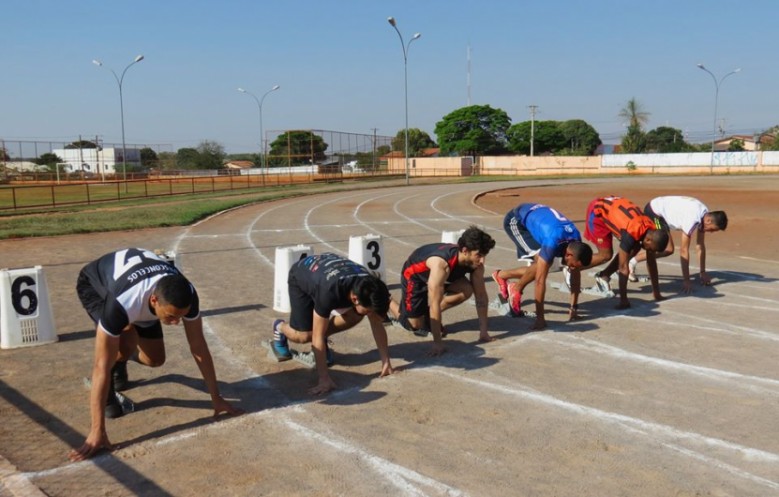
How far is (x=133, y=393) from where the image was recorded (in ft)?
18.4

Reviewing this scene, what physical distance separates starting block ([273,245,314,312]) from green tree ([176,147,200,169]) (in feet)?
245

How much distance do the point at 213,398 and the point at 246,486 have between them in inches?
42.7

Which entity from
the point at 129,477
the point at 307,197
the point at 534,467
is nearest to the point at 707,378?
the point at 534,467

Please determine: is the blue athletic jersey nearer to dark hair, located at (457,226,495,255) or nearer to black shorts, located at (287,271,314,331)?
dark hair, located at (457,226,495,255)

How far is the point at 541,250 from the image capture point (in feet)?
24.6

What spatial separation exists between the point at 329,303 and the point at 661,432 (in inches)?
104

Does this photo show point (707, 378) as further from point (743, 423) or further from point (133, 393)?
point (133, 393)

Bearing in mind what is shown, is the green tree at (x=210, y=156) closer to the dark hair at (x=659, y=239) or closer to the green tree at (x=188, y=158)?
the green tree at (x=188, y=158)

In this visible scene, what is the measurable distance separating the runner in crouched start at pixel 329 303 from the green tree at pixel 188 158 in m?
77.3

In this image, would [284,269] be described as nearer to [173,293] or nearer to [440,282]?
[440,282]

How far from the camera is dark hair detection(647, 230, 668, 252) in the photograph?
7.70m

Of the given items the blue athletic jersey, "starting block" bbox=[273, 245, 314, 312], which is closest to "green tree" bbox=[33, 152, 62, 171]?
"starting block" bbox=[273, 245, 314, 312]

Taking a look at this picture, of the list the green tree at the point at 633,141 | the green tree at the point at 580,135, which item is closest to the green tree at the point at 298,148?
the green tree at the point at 633,141

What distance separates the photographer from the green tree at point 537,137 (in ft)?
329
